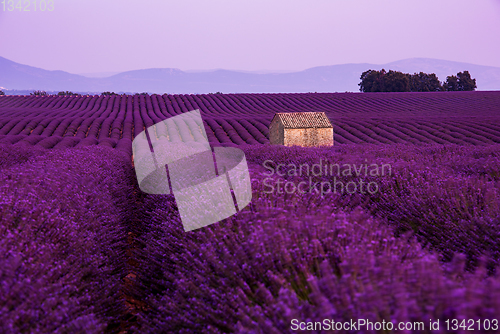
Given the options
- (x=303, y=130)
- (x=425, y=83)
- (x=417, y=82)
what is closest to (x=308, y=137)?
(x=303, y=130)

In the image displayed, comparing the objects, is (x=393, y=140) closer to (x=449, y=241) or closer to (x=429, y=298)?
(x=449, y=241)

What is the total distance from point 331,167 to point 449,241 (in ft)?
7.56

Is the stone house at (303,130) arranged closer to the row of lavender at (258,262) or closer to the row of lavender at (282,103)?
the row of lavender at (258,262)

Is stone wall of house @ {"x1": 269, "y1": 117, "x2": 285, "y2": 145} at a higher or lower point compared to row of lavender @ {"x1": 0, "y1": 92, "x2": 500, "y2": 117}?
lower

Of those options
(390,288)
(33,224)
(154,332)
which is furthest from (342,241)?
(33,224)

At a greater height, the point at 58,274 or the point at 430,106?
the point at 430,106

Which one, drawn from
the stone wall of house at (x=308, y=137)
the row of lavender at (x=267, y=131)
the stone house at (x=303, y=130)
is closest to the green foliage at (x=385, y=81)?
the row of lavender at (x=267, y=131)

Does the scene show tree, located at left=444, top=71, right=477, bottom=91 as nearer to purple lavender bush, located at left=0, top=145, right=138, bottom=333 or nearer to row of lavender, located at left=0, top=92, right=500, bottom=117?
row of lavender, located at left=0, top=92, right=500, bottom=117

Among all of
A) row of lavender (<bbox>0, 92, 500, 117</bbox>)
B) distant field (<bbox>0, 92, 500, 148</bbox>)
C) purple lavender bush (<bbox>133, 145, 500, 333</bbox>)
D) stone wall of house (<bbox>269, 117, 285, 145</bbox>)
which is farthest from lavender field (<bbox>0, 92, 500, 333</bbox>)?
row of lavender (<bbox>0, 92, 500, 117</bbox>)

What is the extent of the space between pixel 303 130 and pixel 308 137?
43cm

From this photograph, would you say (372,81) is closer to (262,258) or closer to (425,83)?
(425,83)

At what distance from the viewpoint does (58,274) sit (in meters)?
2.07

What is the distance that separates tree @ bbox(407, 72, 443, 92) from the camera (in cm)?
5478

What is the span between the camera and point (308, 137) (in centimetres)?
1622
